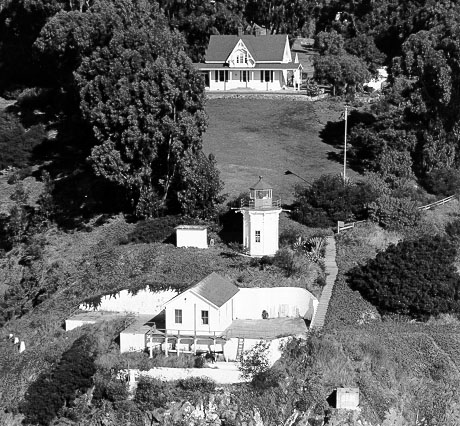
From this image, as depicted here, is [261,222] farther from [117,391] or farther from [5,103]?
[5,103]

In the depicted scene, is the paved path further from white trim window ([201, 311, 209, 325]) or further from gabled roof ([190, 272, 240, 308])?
white trim window ([201, 311, 209, 325])

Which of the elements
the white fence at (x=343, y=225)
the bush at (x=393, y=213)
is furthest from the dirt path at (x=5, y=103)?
the bush at (x=393, y=213)

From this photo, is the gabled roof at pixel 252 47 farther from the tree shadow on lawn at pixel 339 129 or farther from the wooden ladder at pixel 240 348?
the wooden ladder at pixel 240 348

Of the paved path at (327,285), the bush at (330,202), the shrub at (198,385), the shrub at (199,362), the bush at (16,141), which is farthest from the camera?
the bush at (16,141)

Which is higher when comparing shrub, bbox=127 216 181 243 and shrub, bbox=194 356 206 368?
shrub, bbox=127 216 181 243

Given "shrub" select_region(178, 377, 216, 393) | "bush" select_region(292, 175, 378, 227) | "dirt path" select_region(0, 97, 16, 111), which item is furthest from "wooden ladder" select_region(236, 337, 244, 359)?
"dirt path" select_region(0, 97, 16, 111)

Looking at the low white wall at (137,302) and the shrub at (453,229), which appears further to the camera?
the shrub at (453,229)

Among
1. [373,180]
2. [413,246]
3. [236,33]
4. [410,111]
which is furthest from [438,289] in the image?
[236,33]
